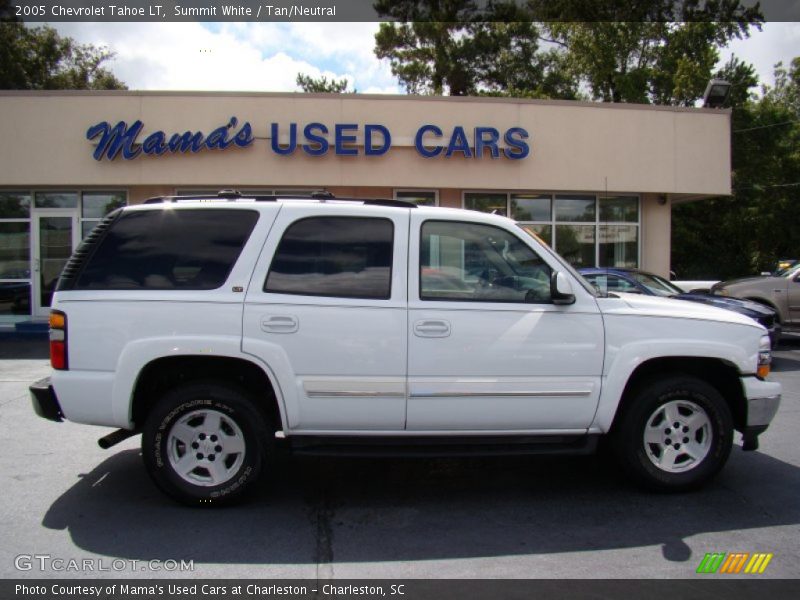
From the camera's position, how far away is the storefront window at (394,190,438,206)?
16312 millimetres

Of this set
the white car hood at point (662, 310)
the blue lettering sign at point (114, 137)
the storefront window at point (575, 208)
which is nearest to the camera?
the white car hood at point (662, 310)

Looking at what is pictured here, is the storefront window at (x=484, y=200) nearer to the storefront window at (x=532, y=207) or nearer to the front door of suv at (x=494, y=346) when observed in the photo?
the storefront window at (x=532, y=207)

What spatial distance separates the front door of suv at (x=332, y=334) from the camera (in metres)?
4.26

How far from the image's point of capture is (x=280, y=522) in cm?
427

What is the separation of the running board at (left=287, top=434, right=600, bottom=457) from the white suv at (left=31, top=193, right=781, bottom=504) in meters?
0.01

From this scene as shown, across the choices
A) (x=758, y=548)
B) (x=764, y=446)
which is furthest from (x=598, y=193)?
(x=758, y=548)

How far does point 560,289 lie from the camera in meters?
4.32

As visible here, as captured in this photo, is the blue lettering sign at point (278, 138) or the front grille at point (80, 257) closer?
the front grille at point (80, 257)

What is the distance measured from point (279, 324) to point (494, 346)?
1418 mm

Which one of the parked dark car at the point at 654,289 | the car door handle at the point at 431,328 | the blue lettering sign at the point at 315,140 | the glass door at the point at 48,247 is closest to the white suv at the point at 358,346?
the car door handle at the point at 431,328

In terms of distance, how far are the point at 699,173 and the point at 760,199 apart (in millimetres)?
18375

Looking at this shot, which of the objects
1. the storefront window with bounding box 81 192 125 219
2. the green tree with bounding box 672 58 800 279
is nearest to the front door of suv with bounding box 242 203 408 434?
the storefront window with bounding box 81 192 125 219

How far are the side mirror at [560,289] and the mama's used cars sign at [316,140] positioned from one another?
1160cm

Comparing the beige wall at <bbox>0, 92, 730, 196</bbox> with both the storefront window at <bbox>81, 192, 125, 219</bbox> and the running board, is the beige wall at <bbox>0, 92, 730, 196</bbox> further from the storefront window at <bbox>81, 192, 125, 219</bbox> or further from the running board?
the running board
